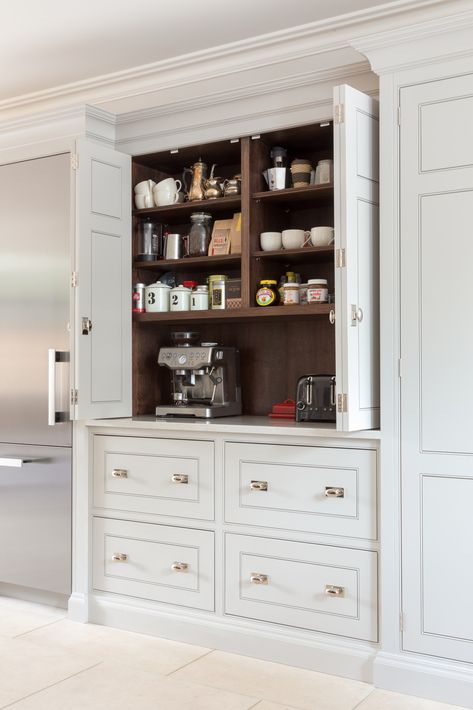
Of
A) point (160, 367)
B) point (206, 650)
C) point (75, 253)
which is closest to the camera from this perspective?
point (206, 650)

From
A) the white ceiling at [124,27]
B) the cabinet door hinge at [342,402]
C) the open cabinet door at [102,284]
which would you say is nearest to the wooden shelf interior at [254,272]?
the open cabinet door at [102,284]

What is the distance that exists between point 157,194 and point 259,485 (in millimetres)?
1462

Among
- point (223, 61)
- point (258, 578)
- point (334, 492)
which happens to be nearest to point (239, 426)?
point (334, 492)

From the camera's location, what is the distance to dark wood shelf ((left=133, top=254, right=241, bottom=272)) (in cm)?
346

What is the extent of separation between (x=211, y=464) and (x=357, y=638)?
0.87 metres

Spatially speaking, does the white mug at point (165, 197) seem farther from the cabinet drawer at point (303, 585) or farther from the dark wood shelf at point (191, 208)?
the cabinet drawer at point (303, 585)

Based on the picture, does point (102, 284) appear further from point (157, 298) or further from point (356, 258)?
point (356, 258)

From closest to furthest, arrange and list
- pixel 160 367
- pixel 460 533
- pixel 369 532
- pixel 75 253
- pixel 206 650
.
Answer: pixel 460 533 < pixel 369 532 < pixel 206 650 < pixel 75 253 < pixel 160 367

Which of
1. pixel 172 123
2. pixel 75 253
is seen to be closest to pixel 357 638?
pixel 75 253

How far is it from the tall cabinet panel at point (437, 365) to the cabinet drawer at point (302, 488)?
0.17 m

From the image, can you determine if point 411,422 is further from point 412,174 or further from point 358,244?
point 412,174

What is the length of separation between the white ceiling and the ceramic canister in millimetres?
1055

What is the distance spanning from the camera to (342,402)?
8.87ft

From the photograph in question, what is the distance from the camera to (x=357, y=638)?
112 inches
